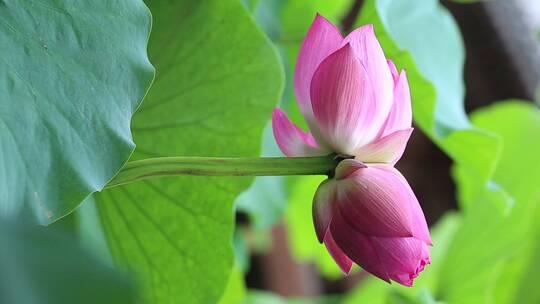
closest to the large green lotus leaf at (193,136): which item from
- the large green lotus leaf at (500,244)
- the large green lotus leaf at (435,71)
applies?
the large green lotus leaf at (435,71)

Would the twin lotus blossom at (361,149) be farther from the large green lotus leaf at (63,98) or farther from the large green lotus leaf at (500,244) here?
the large green lotus leaf at (500,244)

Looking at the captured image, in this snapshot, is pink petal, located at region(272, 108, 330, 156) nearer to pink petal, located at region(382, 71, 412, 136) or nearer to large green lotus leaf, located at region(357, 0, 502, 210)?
pink petal, located at region(382, 71, 412, 136)

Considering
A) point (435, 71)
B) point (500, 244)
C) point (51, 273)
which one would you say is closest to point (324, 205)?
point (51, 273)

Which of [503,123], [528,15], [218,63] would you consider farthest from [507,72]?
[218,63]

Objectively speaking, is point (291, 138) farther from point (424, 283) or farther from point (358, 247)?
point (424, 283)

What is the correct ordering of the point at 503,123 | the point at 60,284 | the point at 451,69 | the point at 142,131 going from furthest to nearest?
the point at 503,123 < the point at 451,69 < the point at 142,131 < the point at 60,284

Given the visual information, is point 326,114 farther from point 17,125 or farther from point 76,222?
point 76,222

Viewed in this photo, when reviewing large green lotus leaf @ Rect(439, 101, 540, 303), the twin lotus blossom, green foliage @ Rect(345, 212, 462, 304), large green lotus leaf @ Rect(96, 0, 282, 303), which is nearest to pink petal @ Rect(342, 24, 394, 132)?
the twin lotus blossom
